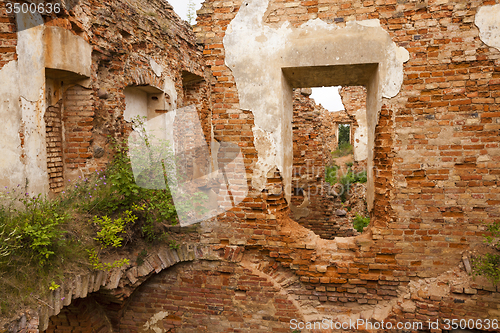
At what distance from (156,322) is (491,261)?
3859 millimetres

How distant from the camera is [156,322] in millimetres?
3781

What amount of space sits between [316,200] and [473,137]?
365cm

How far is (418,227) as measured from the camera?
312cm

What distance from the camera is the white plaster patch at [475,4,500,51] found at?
2.88 metres

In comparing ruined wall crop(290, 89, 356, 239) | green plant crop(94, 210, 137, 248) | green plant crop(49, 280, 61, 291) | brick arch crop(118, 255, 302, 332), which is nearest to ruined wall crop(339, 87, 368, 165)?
ruined wall crop(290, 89, 356, 239)

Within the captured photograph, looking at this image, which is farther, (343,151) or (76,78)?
(343,151)

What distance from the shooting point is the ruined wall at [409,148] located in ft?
9.76

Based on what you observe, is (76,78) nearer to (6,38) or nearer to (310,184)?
(6,38)

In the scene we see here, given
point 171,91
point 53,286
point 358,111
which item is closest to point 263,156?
point 53,286

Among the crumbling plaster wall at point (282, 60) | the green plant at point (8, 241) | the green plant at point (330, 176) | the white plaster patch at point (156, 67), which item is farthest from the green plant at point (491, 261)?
the green plant at point (330, 176)

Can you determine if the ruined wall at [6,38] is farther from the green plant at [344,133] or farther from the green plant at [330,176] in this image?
the green plant at [344,133]

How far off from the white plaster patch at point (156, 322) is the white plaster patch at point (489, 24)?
4771mm

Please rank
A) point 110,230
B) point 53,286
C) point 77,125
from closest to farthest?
point 53,286 < point 110,230 < point 77,125

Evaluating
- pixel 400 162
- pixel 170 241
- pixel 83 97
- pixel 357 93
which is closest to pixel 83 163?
pixel 83 97
